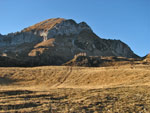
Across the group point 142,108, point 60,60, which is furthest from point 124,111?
point 60,60

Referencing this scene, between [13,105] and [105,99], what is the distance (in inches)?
354

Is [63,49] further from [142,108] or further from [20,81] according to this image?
[142,108]

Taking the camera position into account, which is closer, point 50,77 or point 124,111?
point 124,111

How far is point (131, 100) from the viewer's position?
17891mm

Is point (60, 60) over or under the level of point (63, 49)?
under

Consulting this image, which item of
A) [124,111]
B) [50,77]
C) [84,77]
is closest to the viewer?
[124,111]

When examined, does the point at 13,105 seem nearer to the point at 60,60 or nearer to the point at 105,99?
the point at 105,99

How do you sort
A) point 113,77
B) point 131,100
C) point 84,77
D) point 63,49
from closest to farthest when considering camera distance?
point 131,100 < point 113,77 < point 84,77 < point 63,49

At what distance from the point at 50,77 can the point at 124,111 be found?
37.3 meters

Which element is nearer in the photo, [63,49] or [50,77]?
[50,77]

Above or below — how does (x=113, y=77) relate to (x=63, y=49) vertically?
below

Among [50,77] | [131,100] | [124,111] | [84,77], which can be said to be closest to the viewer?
[124,111]

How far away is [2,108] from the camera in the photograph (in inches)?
585

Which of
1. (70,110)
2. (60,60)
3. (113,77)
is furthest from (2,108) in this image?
(60,60)
